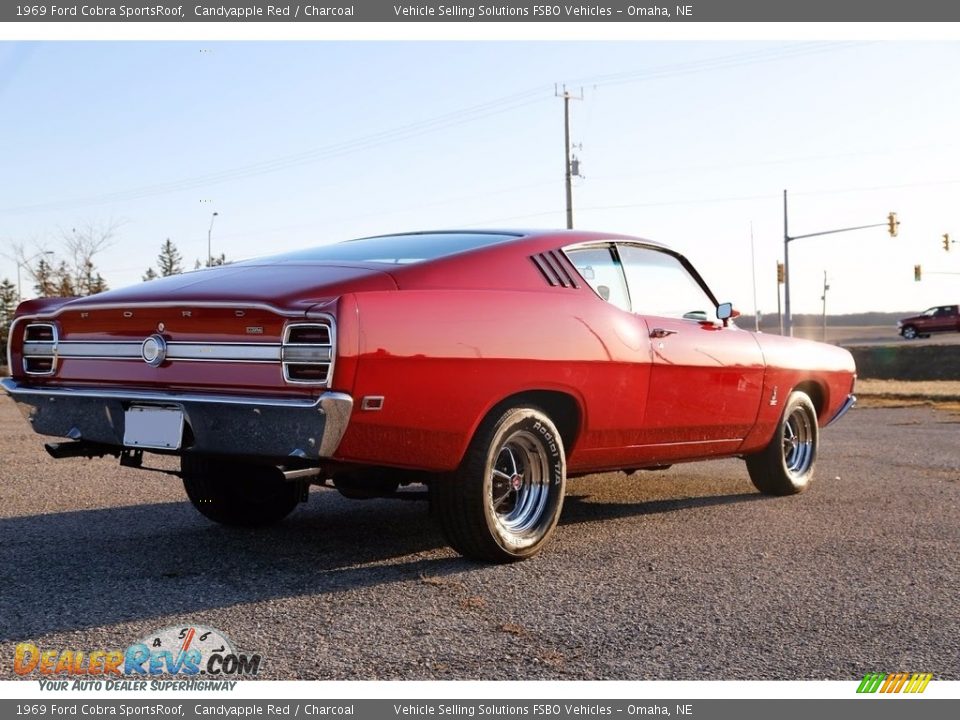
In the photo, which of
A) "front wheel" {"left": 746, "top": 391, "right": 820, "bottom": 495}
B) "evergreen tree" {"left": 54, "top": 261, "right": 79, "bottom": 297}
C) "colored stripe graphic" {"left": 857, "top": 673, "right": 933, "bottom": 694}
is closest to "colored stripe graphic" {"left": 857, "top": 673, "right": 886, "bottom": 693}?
"colored stripe graphic" {"left": 857, "top": 673, "right": 933, "bottom": 694}

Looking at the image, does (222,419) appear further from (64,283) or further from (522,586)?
(64,283)

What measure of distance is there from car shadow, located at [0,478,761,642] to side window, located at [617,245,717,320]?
1.21 metres

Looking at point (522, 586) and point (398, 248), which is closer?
point (522, 586)

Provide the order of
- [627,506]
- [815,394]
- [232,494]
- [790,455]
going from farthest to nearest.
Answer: [815,394], [790,455], [627,506], [232,494]

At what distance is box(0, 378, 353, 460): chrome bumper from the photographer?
3.95 meters

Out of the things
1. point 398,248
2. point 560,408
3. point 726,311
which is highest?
point 398,248

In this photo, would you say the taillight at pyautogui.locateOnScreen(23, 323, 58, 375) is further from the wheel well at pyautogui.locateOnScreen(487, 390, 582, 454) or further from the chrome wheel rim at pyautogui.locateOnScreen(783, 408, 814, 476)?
the chrome wheel rim at pyautogui.locateOnScreen(783, 408, 814, 476)

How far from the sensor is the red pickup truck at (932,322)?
5859 centimetres

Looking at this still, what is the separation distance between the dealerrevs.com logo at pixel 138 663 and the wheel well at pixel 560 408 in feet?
6.07

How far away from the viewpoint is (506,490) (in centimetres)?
483

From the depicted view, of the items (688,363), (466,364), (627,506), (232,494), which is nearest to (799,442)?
(627,506)

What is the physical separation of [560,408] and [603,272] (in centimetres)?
77

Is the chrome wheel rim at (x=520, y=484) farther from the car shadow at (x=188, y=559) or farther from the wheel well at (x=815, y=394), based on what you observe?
the wheel well at (x=815, y=394)

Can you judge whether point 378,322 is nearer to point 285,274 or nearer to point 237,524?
point 285,274
